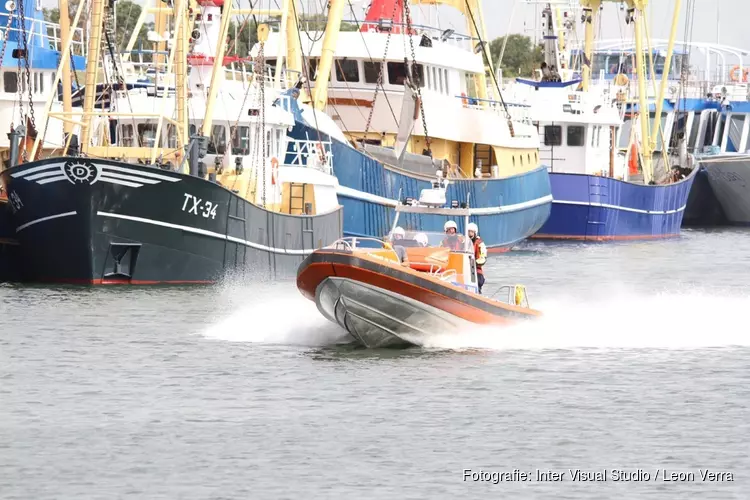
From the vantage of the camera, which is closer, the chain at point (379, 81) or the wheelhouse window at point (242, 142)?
the wheelhouse window at point (242, 142)

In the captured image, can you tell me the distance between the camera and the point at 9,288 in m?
35.0

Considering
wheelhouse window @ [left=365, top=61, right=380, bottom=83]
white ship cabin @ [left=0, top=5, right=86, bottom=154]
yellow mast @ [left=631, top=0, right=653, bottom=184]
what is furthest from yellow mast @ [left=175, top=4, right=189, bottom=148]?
yellow mast @ [left=631, top=0, right=653, bottom=184]

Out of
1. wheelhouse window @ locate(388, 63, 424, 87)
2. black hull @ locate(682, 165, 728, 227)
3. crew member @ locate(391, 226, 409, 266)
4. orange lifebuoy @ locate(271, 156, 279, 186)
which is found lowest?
black hull @ locate(682, 165, 728, 227)

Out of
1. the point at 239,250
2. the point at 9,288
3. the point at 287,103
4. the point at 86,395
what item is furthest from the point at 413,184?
the point at 86,395

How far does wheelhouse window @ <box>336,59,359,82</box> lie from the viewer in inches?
1921

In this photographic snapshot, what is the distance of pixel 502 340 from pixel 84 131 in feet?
43.6

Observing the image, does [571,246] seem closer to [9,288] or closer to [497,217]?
[497,217]

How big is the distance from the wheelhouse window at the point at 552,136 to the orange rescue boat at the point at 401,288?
126 feet

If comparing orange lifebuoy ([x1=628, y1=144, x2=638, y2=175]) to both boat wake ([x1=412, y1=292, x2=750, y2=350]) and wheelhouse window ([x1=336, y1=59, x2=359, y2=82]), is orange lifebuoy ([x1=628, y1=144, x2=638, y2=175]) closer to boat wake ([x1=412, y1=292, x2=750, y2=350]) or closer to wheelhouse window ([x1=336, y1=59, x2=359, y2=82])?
wheelhouse window ([x1=336, y1=59, x2=359, y2=82])

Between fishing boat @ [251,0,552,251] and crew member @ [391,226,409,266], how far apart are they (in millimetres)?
14814

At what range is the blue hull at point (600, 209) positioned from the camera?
201 feet

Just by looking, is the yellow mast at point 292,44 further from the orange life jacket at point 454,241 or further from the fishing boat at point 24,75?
the orange life jacket at point 454,241

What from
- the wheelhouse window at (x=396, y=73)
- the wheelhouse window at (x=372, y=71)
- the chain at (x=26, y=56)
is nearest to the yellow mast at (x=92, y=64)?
the chain at (x=26, y=56)

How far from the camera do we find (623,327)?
30.0 metres
